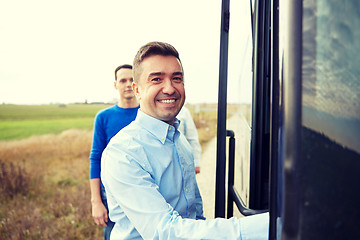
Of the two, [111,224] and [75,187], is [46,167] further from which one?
[111,224]

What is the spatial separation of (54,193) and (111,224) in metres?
5.75

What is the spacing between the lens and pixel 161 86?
1.37m

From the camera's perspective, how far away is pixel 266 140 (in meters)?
1.33

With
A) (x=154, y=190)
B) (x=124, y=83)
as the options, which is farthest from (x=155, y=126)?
(x=124, y=83)

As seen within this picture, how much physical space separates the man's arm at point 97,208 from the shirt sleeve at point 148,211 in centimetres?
102

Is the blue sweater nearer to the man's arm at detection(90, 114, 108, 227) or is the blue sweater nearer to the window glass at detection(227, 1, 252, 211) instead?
the man's arm at detection(90, 114, 108, 227)

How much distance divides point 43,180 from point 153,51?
7288mm

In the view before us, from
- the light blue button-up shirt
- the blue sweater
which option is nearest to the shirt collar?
the light blue button-up shirt

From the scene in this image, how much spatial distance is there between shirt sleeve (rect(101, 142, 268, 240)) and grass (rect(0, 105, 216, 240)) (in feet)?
5.92

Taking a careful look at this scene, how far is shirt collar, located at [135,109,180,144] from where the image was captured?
1.36 metres

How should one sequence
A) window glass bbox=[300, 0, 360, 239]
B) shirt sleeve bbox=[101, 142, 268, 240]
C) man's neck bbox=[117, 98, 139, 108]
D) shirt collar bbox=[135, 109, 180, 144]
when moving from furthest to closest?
man's neck bbox=[117, 98, 139, 108] < shirt collar bbox=[135, 109, 180, 144] < shirt sleeve bbox=[101, 142, 268, 240] < window glass bbox=[300, 0, 360, 239]

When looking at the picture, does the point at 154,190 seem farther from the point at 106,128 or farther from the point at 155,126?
the point at 106,128

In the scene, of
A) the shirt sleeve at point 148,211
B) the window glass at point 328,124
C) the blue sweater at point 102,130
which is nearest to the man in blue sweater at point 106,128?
the blue sweater at point 102,130

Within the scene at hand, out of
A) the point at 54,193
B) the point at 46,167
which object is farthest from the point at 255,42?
the point at 46,167
